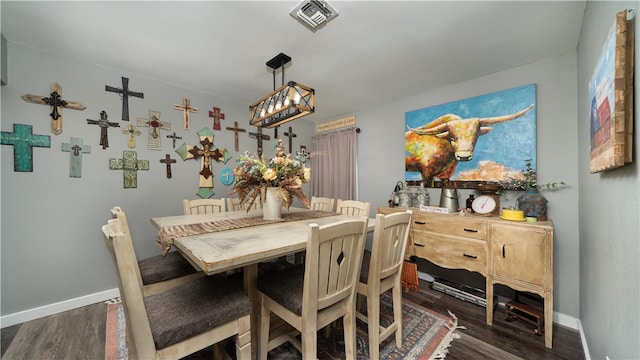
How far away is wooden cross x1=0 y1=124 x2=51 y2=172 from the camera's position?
1.98 m

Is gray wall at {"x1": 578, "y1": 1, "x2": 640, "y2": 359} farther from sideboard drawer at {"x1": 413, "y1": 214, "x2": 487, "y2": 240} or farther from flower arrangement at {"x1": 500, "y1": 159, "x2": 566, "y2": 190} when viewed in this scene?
sideboard drawer at {"x1": 413, "y1": 214, "x2": 487, "y2": 240}

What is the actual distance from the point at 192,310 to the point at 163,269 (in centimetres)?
66

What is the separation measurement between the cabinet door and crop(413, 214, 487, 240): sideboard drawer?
98mm

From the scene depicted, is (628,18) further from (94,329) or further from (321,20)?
(94,329)

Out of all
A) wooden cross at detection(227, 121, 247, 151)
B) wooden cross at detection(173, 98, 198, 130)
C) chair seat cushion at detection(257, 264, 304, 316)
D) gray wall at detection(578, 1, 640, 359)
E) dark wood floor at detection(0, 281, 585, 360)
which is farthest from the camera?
wooden cross at detection(227, 121, 247, 151)

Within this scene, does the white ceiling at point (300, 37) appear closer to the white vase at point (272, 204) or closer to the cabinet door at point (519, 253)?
the white vase at point (272, 204)

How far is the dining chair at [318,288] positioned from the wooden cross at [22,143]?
2.42 metres

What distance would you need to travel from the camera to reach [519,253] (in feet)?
6.09

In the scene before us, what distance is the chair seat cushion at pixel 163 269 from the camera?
1.53 m

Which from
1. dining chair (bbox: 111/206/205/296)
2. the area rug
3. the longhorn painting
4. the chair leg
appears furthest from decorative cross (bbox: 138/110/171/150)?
the longhorn painting

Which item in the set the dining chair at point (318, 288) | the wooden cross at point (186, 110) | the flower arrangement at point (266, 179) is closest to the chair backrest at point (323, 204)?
the flower arrangement at point (266, 179)

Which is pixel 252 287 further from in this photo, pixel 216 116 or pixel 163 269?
pixel 216 116

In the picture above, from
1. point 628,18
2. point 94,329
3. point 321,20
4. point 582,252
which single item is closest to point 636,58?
point 628,18

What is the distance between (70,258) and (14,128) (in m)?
1.25
